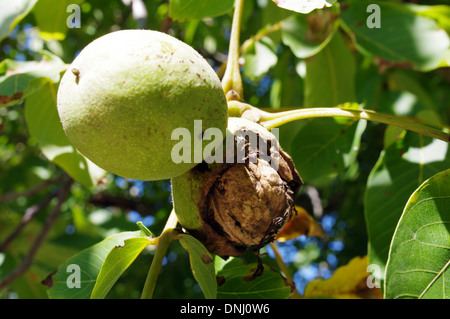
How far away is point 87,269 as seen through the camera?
3.99 feet

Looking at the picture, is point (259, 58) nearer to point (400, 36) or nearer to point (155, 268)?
point (400, 36)

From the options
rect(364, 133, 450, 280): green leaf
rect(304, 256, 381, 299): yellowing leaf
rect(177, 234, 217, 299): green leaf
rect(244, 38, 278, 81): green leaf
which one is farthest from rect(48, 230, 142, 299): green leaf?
rect(244, 38, 278, 81): green leaf

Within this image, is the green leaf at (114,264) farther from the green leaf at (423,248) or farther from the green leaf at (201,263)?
the green leaf at (423,248)

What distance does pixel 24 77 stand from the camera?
1.27 m

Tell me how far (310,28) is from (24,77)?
3.56 ft

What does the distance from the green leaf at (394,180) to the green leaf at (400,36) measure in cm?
31

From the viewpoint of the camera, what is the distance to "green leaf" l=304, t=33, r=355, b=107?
1.96 meters

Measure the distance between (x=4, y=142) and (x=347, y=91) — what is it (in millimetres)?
3036

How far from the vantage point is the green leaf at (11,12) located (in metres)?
1.25

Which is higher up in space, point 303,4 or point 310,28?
point 303,4

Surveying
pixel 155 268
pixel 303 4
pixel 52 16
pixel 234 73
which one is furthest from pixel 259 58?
pixel 155 268

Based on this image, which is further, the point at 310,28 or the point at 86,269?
the point at 310,28

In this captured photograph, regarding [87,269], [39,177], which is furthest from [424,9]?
[39,177]

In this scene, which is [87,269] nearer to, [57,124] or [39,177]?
[57,124]
